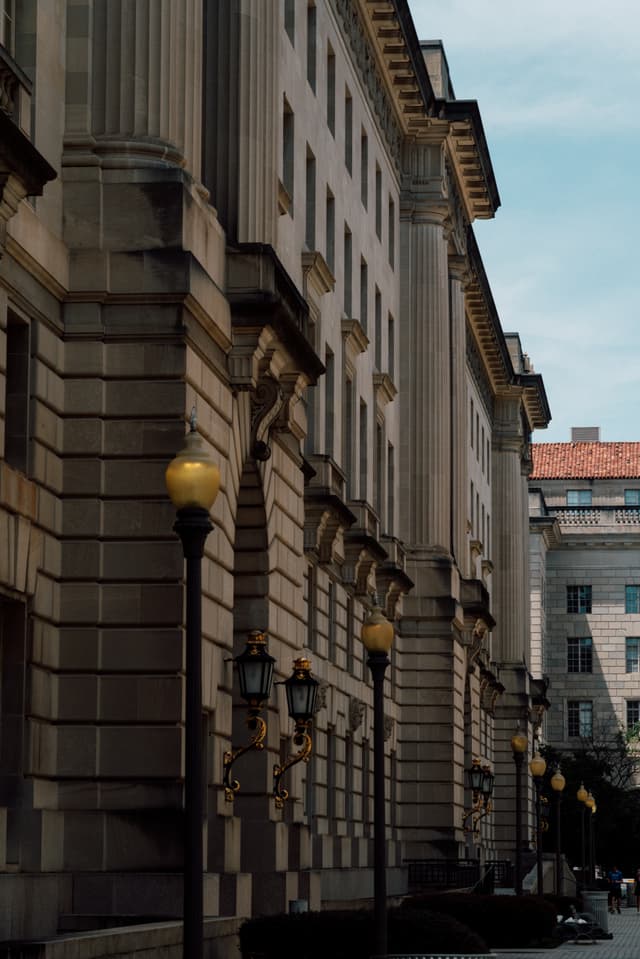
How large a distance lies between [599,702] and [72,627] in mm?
108547

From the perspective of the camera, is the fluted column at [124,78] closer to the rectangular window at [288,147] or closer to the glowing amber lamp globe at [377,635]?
the glowing amber lamp globe at [377,635]

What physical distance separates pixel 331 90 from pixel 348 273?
4.64 m

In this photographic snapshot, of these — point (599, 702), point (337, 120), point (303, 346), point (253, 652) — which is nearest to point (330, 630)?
point (337, 120)

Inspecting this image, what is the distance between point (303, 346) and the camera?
31656mm

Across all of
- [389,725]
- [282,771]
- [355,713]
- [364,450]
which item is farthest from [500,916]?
[389,725]

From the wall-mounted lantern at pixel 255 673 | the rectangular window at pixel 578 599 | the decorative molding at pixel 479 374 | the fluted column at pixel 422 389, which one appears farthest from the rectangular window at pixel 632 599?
the wall-mounted lantern at pixel 255 673

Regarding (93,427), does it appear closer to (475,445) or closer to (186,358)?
(186,358)

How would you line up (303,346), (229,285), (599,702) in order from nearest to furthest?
(229,285), (303,346), (599,702)

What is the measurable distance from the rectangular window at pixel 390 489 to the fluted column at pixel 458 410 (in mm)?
8151

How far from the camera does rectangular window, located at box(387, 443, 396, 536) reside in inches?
2387

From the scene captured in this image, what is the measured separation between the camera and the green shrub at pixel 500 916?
42.7 metres

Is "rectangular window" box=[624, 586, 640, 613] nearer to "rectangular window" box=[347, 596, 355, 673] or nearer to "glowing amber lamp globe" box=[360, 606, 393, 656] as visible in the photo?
"rectangular window" box=[347, 596, 355, 673]

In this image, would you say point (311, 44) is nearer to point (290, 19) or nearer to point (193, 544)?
point (290, 19)

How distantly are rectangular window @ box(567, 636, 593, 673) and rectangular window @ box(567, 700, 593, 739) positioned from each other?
209cm
